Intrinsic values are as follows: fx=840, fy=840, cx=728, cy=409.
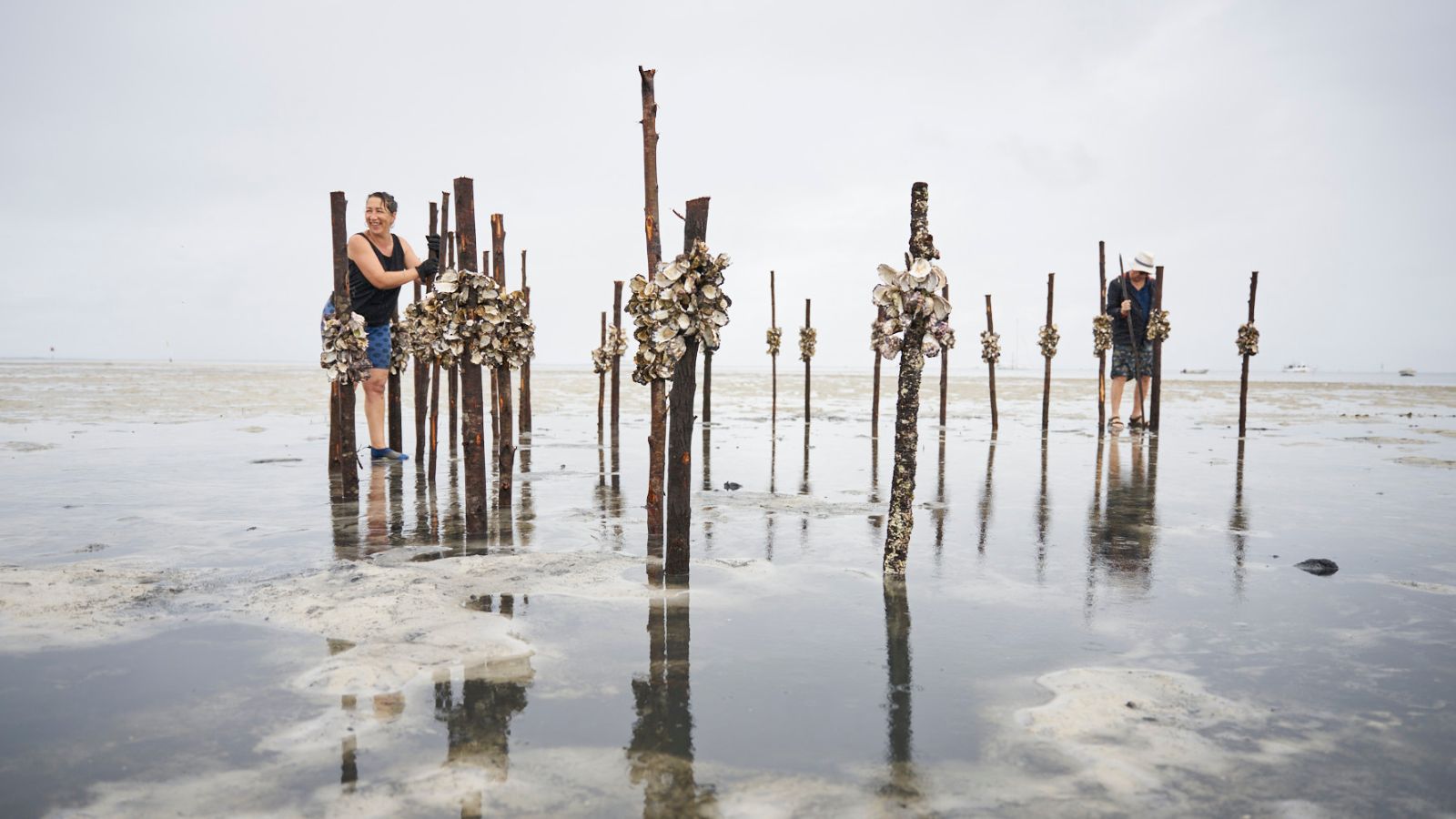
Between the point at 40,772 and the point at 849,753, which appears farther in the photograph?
the point at 849,753

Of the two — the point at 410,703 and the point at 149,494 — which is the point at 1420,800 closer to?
the point at 410,703

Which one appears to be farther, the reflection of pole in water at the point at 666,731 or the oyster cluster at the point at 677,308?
the oyster cluster at the point at 677,308

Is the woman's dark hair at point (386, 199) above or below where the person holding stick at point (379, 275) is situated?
above

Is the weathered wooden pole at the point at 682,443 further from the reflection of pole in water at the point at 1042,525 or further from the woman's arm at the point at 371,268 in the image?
the woman's arm at the point at 371,268

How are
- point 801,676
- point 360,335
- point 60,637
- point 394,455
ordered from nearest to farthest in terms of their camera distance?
point 801,676, point 60,637, point 360,335, point 394,455

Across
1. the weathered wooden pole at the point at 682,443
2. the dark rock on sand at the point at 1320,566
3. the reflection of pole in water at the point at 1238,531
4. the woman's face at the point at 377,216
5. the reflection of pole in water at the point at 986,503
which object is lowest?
the reflection of pole in water at the point at 986,503

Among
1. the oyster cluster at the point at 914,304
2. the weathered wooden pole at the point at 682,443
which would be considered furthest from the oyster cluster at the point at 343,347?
the oyster cluster at the point at 914,304

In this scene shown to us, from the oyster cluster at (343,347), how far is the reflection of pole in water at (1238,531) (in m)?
7.58

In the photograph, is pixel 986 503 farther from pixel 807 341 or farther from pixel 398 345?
pixel 807 341

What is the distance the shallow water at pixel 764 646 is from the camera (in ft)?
9.14

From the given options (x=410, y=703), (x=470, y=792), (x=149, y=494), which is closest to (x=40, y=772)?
(x=410, y=703)

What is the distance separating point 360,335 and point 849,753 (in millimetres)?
6801

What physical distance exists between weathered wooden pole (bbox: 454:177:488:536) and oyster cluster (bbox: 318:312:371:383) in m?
1.80

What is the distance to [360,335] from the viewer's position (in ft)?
26.7
